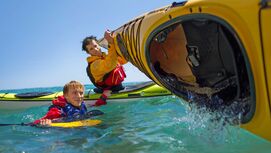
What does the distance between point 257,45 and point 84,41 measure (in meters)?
4.18

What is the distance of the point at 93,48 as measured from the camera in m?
5.71

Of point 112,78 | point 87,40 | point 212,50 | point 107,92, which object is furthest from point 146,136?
point 87,40

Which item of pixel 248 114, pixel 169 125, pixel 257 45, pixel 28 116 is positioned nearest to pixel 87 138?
pixel 169 125

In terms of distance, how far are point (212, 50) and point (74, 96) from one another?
6.55ft

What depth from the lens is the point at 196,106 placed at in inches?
119

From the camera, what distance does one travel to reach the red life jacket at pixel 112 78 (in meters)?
5.80

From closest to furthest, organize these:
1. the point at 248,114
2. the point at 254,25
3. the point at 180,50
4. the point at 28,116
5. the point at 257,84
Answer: the point at 254,25, the point at 257,84, the point at 248,114, the point at 180,50, the point at 28,116

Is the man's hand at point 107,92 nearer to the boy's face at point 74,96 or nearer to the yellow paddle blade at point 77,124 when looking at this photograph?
the boy's face at point 74,96

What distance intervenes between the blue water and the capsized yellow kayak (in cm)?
24

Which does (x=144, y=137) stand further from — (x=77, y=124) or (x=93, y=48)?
(x=93, y=48)

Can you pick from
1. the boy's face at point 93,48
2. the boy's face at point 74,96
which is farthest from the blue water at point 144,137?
the boy's face at point 93,48

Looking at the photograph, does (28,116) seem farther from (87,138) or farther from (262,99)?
(262,99)

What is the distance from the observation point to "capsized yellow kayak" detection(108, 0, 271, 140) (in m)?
1.97

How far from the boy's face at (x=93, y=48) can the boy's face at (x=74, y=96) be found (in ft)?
4.54
